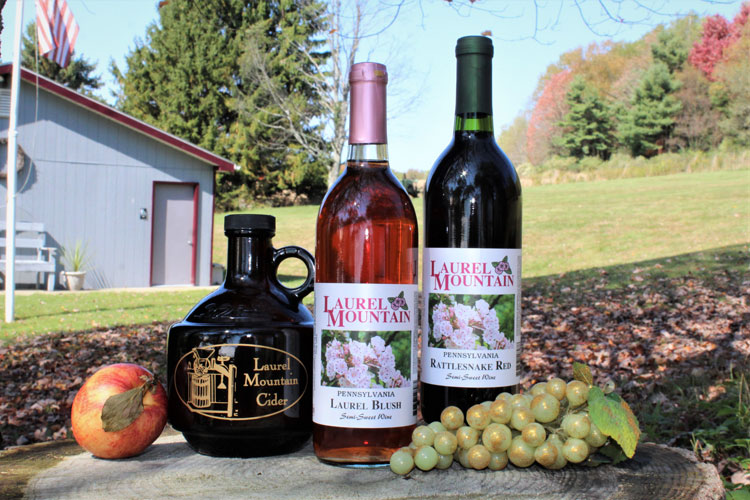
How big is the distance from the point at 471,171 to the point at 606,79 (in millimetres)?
45460

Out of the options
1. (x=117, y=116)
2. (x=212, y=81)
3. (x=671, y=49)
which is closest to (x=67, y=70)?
(x=212, y=81)

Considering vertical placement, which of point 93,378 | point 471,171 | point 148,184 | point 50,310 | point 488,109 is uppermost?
point 148,184

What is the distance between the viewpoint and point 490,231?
4.94ft

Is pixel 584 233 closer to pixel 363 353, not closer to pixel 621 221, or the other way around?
pixel 621 221

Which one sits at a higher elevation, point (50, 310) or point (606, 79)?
point (606, 79)

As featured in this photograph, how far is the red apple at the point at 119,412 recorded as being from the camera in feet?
4.72

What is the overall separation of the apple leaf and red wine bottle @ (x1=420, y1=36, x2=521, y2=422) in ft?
2.18

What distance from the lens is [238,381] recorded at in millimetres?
1371

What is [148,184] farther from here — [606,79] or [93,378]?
[606,79]

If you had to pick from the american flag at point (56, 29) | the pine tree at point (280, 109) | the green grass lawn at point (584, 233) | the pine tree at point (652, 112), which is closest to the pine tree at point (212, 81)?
the pine tree at point (280, 109)

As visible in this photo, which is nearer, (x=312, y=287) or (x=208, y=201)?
(x=312, y=287)

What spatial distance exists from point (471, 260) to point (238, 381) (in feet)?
1.89

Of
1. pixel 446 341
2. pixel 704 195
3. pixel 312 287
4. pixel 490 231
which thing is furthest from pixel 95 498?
pixel 704 195

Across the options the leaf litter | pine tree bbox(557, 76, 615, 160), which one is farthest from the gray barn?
pine tree bbox(557, 76, 615, 160)
